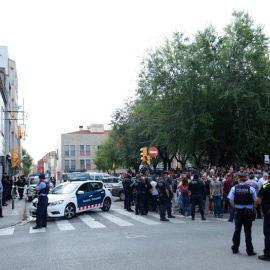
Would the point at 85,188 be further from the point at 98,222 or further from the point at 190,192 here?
the point at 190,192

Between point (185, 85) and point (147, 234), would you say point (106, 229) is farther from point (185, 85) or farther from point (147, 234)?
point (185, 85)

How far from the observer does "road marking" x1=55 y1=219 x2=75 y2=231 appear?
507 inches

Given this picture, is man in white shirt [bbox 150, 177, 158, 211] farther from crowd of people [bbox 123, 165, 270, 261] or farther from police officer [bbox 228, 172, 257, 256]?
police officer [bbox 228, 172, 257, 256]

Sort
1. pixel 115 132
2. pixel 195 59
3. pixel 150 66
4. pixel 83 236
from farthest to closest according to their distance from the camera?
pixel 115 132 < pixel 150 66 < pixel 195 59 < pixel 83 236

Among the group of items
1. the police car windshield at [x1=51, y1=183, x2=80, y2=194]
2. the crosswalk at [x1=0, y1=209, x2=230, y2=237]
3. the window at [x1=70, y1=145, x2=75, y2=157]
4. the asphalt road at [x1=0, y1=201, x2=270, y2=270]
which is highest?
the window at [x1=70, y1=145, x2=75, y2=157]

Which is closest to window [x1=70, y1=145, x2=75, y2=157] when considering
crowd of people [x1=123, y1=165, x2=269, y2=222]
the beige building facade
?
the beige building facade

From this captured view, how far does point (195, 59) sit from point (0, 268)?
20.0 metres

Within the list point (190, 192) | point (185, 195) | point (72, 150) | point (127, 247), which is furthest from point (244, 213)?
point (72, 150)

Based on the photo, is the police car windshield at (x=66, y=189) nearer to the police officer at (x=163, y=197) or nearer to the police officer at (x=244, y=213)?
the police officer at (x=163, y=197)

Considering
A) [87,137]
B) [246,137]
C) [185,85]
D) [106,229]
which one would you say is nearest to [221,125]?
[246,137]

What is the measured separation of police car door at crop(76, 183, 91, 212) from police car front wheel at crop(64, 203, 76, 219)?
37 cm

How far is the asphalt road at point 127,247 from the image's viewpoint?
7.44 m

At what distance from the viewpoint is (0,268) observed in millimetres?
7402

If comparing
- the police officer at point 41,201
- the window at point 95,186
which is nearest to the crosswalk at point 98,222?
the police officer at point 41,201
